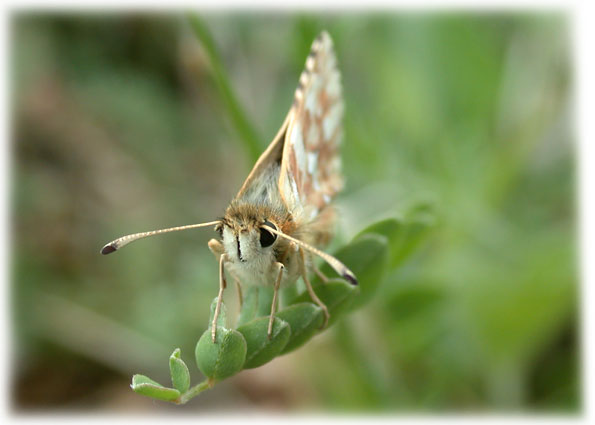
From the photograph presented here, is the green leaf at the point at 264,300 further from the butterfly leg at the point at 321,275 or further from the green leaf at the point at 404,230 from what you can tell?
the green leaf at the point at 404,230

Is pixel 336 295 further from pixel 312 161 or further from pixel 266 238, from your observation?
pixel 312 161

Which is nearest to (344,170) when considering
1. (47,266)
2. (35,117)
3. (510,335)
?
(510,335)

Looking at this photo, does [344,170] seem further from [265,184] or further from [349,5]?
[265,184]

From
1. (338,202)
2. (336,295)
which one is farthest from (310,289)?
(338,202)

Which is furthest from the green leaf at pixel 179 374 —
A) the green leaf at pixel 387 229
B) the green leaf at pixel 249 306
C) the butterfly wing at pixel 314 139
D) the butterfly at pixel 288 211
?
the green leaf at pixel 387 229

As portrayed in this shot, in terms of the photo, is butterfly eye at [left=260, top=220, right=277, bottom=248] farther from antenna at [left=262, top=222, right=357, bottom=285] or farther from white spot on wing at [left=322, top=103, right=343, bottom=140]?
white spot on wing at [left=322, top=103, right=343, bottom=140]
